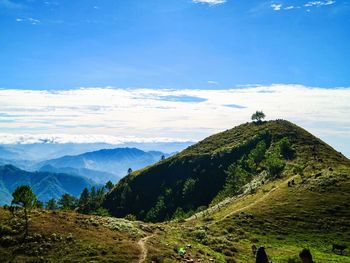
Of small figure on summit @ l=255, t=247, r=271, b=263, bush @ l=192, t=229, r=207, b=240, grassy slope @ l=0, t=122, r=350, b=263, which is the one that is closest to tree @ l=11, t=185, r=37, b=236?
grassy slope @ l=0, t=122, r=350, b=263

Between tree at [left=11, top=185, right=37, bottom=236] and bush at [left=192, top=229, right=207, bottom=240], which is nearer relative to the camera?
tree at [left=11, top=185, right=37, bottom=236]

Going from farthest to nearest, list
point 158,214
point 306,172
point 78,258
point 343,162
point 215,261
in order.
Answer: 1. point 158,214
2. point 343,162
3. point 306,172
4. point 215,261
5. point 78,258

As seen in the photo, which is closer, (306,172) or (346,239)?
(346,239)

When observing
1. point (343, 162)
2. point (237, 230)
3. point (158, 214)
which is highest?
point (343, 162)

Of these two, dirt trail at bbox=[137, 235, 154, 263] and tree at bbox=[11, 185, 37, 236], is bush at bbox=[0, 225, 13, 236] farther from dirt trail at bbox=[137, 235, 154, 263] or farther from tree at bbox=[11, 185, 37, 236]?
dirt trail at bbox=[137, 235, 154, 263]

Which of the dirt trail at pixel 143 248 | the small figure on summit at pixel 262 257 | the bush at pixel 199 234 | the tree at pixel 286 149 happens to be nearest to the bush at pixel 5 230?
the dirt trail at pixel 143 248

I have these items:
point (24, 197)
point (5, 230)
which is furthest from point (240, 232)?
point (5, 230)

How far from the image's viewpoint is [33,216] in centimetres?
6066

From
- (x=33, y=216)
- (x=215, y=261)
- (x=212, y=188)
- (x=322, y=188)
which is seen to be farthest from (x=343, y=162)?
(x=33, y=216)

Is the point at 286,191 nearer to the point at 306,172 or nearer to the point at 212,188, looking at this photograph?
the point at 306,172

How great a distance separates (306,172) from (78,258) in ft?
304

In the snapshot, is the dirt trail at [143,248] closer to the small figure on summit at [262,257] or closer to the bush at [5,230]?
the small figure on summit at [262,257]

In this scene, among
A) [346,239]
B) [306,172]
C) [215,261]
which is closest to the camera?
[215,261]

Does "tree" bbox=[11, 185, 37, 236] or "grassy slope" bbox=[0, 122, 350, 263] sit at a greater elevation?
"tree" bbox=[11, 185, 37, 236]
